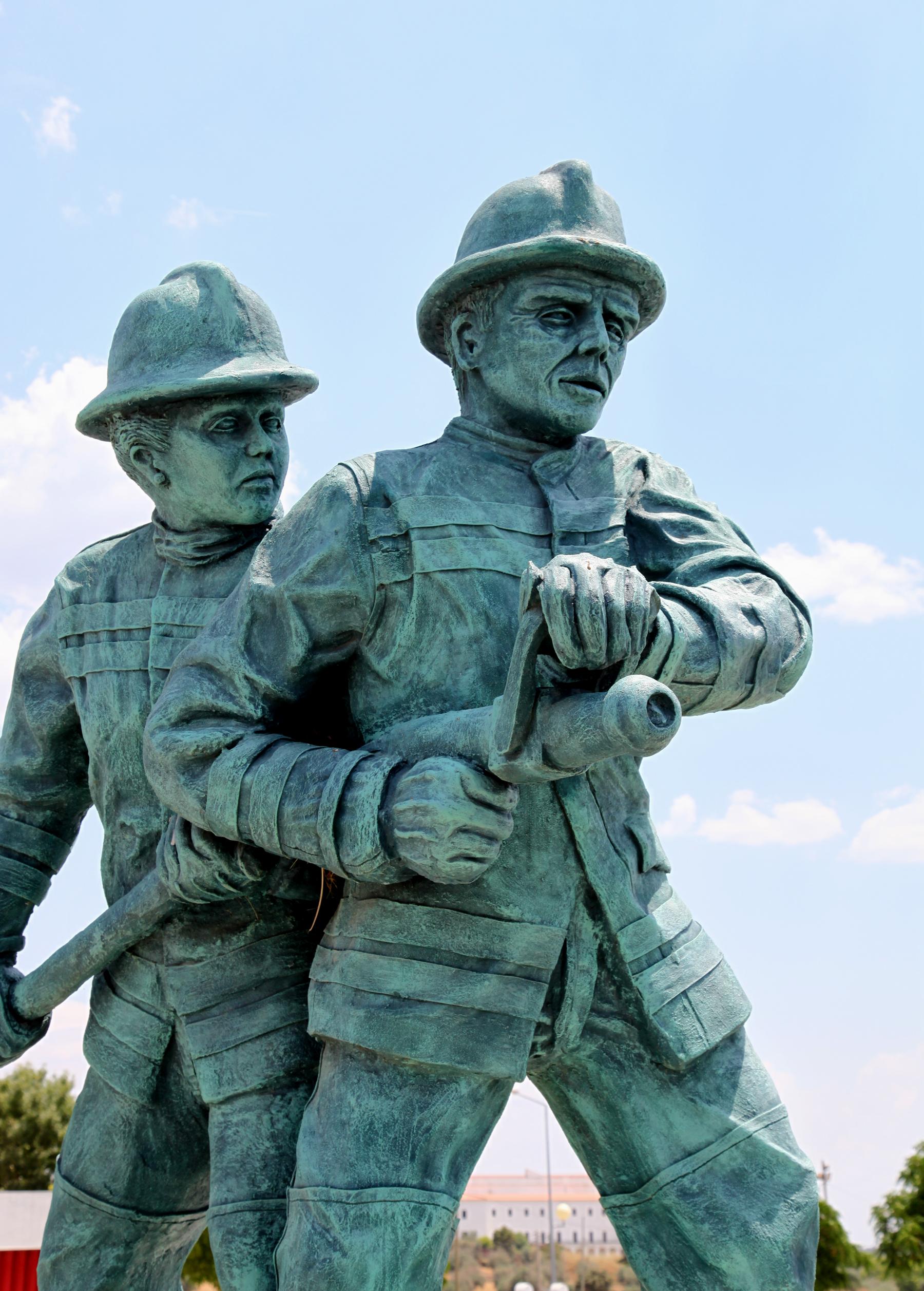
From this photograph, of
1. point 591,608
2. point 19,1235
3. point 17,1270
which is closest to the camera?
point 591,608

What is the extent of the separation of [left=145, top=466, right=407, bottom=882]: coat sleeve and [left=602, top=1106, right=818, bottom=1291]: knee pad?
96cm

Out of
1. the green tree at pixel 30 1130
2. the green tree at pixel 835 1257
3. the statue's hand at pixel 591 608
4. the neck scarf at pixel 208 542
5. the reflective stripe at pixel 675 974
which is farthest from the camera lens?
the green tree at pixel 30 1130

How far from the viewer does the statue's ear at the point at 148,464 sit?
4.39 metres

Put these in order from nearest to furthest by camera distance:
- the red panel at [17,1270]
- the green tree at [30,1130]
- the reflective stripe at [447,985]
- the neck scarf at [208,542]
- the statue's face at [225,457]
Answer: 1. the reflective stripe at [447,985]
2. the statue's face at [225,457]
3. the neck scarf at [208,542]
4. the red panel at [17,1270]
5. the green tree at [30,1130]

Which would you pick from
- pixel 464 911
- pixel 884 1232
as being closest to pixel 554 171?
pixel 464 911

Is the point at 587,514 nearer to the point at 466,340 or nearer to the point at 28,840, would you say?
the point at 466,340

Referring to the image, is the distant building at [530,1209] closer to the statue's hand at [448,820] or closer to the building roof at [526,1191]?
the building roof at [526,1191]

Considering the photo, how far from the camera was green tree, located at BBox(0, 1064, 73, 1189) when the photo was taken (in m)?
25.8

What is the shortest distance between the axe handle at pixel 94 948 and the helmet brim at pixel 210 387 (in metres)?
1.33

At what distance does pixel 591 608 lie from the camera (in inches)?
116

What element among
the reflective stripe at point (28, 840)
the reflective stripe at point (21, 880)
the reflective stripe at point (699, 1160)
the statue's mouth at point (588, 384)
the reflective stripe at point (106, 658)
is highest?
the statue's mouth at point (588, 384)

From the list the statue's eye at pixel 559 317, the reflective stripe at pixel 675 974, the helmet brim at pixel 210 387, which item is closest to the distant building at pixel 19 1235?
the helmet brim at pixel 210 387

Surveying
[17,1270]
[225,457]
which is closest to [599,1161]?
[225,457]

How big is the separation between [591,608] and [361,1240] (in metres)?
1.43
